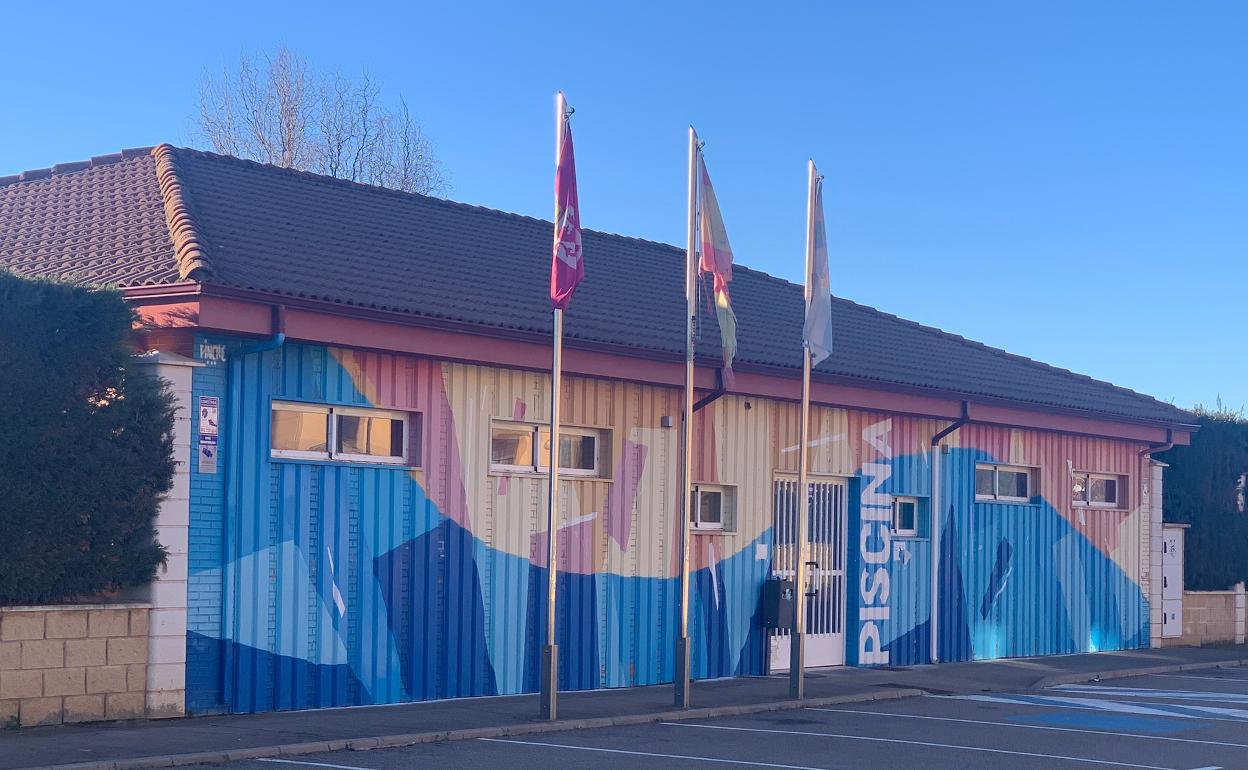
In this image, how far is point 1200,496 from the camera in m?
27.2

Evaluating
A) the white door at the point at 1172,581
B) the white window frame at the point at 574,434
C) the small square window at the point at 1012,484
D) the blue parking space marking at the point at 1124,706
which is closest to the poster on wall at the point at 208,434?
the white window frame at the point at 574,434

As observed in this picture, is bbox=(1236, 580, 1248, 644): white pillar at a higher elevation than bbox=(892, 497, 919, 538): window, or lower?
lower

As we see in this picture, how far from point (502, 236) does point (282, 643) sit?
299 inches

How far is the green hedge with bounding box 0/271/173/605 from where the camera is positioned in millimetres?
11812

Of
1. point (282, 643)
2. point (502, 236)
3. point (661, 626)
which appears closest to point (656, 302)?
point (502, 236)

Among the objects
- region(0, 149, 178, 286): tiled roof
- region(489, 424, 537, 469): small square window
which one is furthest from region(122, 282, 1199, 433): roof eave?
region(489, 424, 537, 469): small square window

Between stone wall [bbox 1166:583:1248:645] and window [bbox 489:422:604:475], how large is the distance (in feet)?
44.1

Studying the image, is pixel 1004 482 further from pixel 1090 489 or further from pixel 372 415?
pixel 372 415

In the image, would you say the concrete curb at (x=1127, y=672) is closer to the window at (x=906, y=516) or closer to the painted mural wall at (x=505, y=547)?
the painted mural wall at (x=505, y=547)

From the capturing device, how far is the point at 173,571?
12969 mm

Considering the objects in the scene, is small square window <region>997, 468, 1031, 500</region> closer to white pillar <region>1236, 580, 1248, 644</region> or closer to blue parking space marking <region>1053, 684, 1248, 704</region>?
blue parking space marking <region>1053, 684, 1248, 704</region>

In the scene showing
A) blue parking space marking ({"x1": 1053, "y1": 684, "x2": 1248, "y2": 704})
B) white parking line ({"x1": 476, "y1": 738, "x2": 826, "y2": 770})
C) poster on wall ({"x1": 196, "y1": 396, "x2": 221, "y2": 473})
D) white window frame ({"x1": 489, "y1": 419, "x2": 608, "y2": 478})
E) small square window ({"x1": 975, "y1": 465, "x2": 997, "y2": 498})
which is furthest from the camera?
small square window ({"x1": 975, "y1": 465, "x2": 997, "y2": 498})

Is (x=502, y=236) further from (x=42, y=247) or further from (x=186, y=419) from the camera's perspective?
(x=186, y=419)

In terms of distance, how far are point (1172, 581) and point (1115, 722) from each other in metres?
11.5
